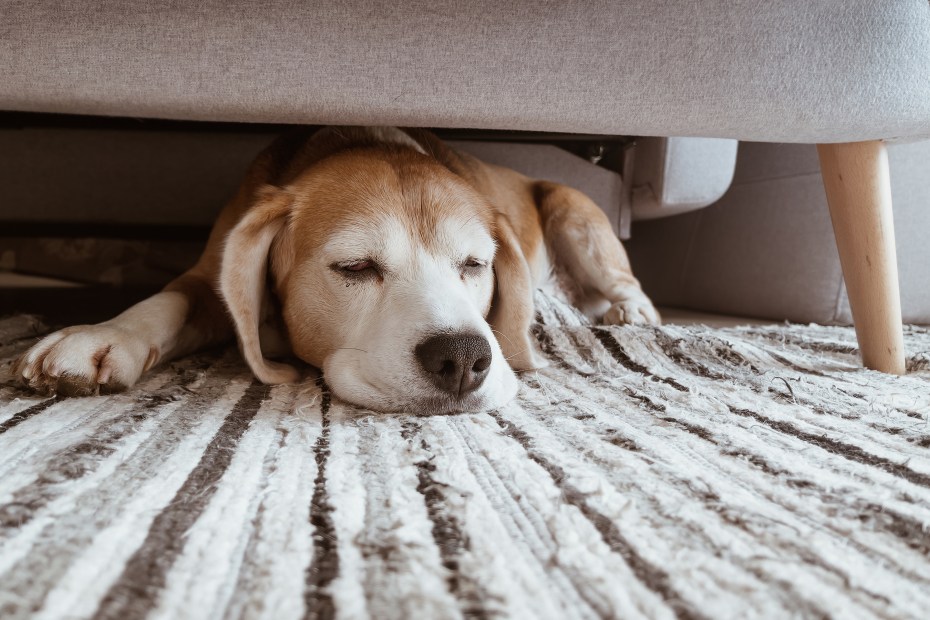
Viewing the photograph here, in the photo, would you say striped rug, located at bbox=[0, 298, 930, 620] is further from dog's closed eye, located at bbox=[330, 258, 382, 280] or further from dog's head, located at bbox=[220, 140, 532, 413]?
dog's closed eye, located at bbox=[330, 258, 382, 280]

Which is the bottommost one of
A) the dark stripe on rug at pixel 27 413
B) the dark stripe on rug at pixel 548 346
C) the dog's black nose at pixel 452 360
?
the dark stripe on rug at pixel 27 413

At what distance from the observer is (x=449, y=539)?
568mm

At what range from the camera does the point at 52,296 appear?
8.87 feet

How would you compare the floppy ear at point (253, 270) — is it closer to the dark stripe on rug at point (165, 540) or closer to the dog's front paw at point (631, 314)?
the dark stripe on rug at point (165, 540)

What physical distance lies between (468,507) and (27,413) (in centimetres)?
68

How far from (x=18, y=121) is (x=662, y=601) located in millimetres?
2495

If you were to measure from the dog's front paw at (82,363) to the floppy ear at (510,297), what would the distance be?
0.73 m

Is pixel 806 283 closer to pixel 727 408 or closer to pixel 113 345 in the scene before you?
pixel 727 408

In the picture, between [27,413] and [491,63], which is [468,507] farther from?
[491,63]

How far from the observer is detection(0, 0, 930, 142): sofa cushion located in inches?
41.6

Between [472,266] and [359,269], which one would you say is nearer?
[359,269]

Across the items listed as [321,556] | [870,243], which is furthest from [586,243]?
[321,556]

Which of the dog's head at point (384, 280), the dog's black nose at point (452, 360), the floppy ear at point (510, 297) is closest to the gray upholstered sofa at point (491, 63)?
the dog's head at point (384, 280)

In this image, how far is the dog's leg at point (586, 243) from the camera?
2.25 m
